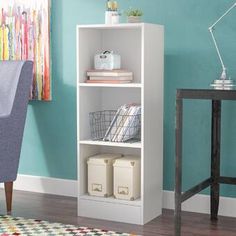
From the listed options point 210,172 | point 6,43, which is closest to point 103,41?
point 6,43

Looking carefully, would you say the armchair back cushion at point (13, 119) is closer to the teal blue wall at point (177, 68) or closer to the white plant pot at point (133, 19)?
the teal blue wall at point (177, 68)

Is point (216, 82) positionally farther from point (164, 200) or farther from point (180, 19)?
point (164, 200)

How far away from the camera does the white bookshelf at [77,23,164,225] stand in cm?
327

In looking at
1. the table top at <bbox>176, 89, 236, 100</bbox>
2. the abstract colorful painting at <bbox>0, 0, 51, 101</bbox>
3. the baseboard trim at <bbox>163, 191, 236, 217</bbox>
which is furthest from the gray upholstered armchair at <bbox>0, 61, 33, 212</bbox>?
the table top at <bbox>176, 89, 236, 100</bbox>

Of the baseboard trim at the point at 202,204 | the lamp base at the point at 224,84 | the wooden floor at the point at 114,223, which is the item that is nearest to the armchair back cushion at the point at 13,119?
the wooden floor at the point at 114,223

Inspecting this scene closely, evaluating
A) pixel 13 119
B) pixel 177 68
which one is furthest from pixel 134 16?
pixel 13 119

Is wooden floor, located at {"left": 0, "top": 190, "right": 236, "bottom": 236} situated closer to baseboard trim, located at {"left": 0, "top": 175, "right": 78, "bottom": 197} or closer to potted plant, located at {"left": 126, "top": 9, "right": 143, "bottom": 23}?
baseboard trim, located at {"left": 0, "top": 175, "right": 78, "bottom": 197}

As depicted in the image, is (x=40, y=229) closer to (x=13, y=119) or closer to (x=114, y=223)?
(x=114, y=223)

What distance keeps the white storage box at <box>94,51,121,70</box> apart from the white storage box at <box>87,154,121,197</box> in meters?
0.54

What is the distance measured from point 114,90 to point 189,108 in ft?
1.64

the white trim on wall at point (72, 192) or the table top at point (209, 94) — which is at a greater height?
the table top at point (209, 94)

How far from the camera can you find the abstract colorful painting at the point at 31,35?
3.92 meters

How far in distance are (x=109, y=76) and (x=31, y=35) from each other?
33.7 inches

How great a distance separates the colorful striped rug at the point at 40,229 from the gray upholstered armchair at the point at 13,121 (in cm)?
29
